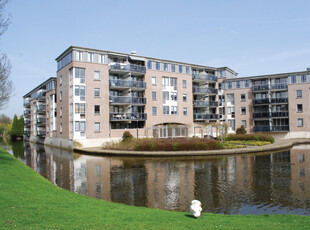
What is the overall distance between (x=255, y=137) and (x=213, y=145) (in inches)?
490

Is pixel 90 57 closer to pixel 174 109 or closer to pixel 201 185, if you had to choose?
pixel 174 109

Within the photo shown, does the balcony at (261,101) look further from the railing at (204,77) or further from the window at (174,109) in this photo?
the window at (174,109)

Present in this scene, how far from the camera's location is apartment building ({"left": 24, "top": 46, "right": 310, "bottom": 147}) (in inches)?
1564

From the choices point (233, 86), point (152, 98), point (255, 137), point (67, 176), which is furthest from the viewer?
point (233, 86)

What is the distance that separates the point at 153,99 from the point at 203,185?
32.4 m

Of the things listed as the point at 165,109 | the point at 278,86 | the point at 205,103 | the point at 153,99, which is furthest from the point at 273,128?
the point at 153,99

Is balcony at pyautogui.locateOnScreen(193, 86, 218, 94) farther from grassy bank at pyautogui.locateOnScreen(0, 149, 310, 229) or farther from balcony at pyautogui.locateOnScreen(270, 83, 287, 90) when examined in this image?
grassy bank at pyautogui.locateOnScreen(0, 149, 310, 229)

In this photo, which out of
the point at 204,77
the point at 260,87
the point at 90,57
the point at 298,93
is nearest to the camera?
the point at 90,57

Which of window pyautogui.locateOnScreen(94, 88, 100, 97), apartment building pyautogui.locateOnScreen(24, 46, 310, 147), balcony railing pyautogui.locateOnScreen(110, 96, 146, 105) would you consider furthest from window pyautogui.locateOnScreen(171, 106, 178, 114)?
window pyautogui.locateOnScreen(94, 88, 100, 97)

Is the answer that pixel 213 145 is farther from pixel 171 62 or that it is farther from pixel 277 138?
pixel 277 138

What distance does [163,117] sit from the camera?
1857 inches

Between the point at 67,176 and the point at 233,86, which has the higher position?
the point at 233,86

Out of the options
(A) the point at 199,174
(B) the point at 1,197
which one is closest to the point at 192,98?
(A) the point at 199,174

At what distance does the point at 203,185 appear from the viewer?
14828 millimetres
